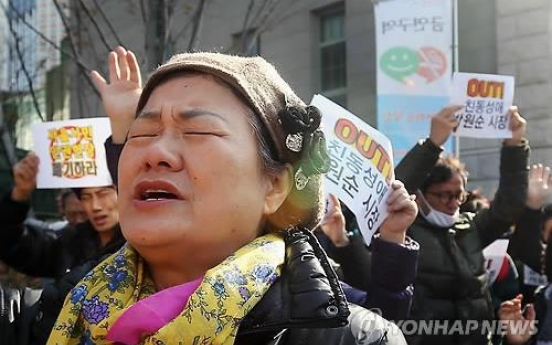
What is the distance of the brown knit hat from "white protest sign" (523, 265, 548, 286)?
3384 millimetres

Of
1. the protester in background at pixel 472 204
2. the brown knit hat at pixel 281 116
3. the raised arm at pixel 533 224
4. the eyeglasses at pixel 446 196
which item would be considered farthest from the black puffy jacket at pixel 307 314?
the protester in background at pixel 472 204

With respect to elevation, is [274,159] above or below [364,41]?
below

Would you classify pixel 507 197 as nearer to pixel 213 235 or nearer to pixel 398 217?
pixel 398 217

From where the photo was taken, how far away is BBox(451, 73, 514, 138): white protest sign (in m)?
4.31

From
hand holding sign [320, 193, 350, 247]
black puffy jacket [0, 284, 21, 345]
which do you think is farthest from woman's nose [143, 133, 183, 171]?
hand holding sign [320, 193, 350, 247]

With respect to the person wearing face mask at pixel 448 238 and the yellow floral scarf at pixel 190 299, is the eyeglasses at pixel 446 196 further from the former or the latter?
the yellow floral scarf at pixel 190 299

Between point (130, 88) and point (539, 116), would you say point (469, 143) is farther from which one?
point (130, 88)

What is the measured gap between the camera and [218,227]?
136 centimetres

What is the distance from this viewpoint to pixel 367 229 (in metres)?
2.76

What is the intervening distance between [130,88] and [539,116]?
307 inches

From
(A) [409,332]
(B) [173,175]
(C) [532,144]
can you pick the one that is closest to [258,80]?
(B) [173,175]

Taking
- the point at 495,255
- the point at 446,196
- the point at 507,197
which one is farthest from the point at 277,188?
the point at 495,255

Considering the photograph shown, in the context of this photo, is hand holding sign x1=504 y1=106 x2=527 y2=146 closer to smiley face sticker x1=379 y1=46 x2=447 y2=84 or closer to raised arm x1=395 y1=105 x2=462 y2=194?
raised arm x1=395 y1=105 x2=462 y2=194

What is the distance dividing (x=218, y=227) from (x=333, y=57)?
1076 centimetres
